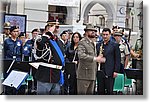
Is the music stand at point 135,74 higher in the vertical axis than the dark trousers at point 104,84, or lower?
higher

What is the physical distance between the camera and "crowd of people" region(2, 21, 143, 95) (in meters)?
3.57

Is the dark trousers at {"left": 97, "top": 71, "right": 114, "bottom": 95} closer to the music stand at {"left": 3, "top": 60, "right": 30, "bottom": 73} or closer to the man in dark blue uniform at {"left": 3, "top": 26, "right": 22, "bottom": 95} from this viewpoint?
the music stand at {"left": 3, "top": 60, "right": 30, "bottom": 73}

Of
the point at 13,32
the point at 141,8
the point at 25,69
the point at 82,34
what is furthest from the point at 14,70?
the point at 141,8

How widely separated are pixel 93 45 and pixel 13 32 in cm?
92

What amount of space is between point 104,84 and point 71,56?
51 centimetres

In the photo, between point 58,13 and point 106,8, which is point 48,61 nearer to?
point 58,13

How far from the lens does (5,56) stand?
11.7 ft

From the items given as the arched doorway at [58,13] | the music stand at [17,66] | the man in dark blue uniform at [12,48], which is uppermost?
the arched doorway at [58,13]

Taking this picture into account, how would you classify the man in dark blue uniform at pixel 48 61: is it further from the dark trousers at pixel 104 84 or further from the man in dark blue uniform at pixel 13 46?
the dark trousers at pixel 104 84

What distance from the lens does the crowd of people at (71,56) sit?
11.7ft

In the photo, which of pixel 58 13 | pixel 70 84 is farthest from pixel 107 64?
pixel 58 13

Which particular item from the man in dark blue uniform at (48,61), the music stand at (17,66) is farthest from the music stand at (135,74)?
the music stand at (17,66)

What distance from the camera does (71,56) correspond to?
365 centimetres

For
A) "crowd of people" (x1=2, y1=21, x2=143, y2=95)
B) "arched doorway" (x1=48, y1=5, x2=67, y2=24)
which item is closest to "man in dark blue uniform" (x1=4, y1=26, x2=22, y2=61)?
"crowd of people" (x1=2, y1=21, x2=143, y2=95)
